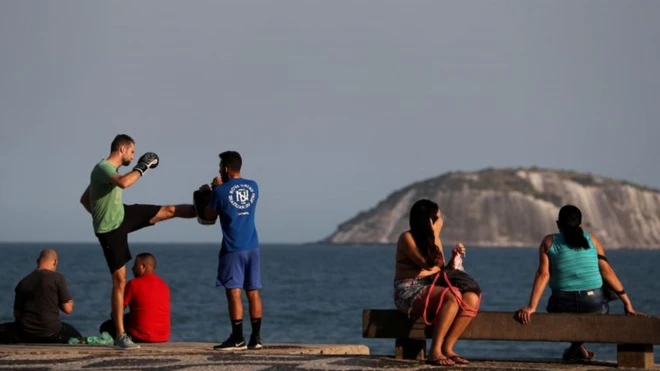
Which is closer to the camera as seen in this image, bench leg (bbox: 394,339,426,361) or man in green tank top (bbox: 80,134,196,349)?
bench leg (bbox: 394,339,426,361)

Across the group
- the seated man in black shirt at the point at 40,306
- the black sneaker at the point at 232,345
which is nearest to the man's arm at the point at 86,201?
the seated man in black shirt at the point at 40,306

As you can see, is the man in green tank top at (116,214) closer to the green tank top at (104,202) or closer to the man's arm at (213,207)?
the green tank top at (104,202)

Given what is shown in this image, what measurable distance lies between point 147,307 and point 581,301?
14.5ft

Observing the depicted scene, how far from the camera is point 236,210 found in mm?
13156

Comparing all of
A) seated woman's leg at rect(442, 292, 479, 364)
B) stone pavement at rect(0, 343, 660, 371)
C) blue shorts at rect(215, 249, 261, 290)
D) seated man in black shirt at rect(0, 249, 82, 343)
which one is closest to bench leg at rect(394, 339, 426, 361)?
stone pavement at rect(0, 343, 660, 371)

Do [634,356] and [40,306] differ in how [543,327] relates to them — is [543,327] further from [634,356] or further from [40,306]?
[40,306]

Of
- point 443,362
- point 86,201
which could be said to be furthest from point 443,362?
point 86,201

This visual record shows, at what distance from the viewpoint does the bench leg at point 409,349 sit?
12633 millimetres

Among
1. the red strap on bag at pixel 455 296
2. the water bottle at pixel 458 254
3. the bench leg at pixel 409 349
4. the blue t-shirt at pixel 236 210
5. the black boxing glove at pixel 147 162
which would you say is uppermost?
the black boxing glove at pixel 147 162

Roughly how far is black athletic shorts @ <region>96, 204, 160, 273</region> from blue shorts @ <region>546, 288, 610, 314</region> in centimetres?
409

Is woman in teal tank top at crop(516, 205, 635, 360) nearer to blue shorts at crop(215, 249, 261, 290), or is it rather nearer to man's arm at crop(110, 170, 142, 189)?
blue shorts at crop(215, 249, 261, 290)

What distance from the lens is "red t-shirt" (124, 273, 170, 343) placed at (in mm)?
14164

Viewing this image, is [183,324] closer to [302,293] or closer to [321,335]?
[321,335]

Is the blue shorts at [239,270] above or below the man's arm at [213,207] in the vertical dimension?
below
